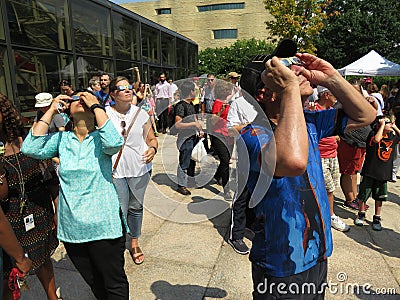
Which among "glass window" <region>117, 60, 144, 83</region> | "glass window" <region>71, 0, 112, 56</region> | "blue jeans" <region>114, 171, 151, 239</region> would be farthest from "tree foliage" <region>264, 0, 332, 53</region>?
"blue jeans" <region>114, 171, 151, 239</region>

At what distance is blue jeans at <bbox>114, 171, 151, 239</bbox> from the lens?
2.97m

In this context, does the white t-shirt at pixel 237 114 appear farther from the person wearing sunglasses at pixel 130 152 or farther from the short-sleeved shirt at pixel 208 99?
the person wearing sunglasses at pixel 130 152

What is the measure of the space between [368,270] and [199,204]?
246cm

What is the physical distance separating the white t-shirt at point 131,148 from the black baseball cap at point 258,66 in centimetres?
168

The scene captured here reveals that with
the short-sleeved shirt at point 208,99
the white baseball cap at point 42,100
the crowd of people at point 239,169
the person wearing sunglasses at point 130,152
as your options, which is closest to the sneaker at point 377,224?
the crowd of people at point 239,169

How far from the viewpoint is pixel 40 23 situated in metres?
6.33

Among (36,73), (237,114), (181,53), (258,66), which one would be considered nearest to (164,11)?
(181,53)

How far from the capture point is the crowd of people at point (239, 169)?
4.48ft

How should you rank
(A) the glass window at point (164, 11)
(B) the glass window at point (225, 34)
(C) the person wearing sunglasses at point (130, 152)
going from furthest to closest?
1. (A) the glass window at point (164, 11)
2. (B) the glass window at point (225, 34)
3. (C) the person wearing sunglasses at point (130, 152)

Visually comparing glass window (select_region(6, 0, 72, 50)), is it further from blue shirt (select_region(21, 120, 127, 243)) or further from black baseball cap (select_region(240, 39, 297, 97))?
black baseball cap (select_region(240, 39, 297, 97))

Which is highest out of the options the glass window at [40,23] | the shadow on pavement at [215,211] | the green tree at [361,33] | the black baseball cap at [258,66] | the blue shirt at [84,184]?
the green tree at [361,33]

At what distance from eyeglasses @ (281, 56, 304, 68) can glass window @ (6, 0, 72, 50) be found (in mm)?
6048

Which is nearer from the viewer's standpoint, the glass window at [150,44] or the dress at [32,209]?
the dress at [32,209]

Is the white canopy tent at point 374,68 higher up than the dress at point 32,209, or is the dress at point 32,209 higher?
the white canopy tent at point 374,68
